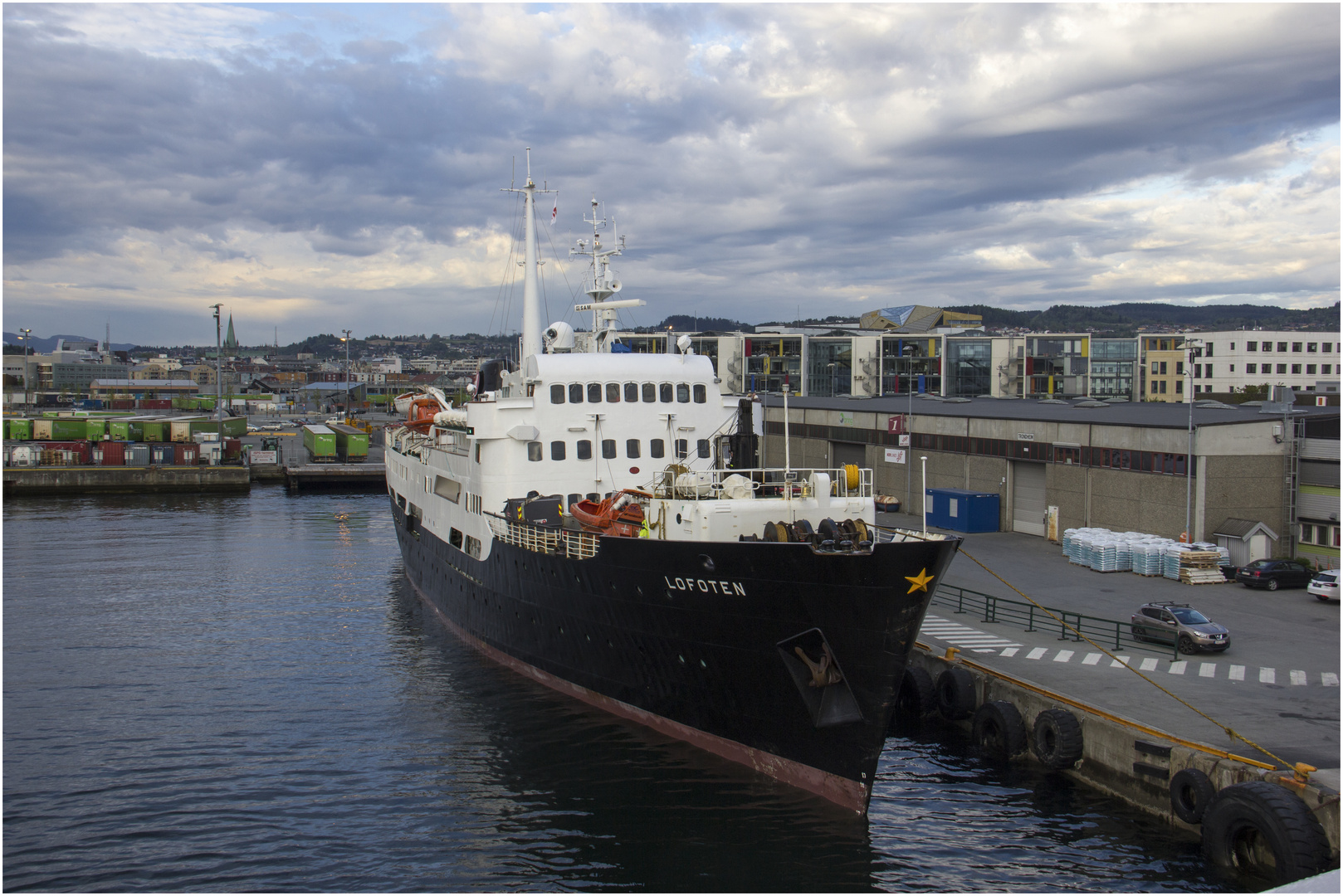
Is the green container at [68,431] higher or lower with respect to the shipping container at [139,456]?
higher

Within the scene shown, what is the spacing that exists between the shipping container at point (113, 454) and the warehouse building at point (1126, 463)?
62.1 m

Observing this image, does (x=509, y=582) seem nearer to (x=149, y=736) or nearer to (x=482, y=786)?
(x=482, y=786)

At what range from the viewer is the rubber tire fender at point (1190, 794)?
1596 centimetres

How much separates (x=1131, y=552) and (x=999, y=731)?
1560 centimetres

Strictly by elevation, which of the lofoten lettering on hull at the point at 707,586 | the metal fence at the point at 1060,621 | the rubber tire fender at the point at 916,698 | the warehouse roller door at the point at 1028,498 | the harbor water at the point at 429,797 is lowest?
the harbor water at the point at 429,797

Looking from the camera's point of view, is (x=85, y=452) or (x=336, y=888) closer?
(x=336, y=888)

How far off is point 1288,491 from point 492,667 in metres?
29.4

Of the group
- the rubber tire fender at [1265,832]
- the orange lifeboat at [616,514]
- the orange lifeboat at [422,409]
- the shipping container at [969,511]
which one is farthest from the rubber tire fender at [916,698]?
the orange lifeboat at [422,409]


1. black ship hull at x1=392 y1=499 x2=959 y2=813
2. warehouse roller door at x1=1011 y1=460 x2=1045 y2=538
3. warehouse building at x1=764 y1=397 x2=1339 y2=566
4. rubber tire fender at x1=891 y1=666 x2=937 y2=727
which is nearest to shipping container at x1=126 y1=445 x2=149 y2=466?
warehouse building at x1=764 y1=397 x2=1339 y2=566

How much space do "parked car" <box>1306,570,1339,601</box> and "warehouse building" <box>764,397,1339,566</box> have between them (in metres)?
3.74

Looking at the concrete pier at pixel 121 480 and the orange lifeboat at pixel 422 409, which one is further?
the concrete pier at pixel 121 480

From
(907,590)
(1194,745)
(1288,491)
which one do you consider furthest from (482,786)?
(1288,491)

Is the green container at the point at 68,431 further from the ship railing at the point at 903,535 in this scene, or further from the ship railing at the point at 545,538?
the ship railing at the point at 903,535

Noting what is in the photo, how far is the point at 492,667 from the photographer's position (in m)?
26.5
